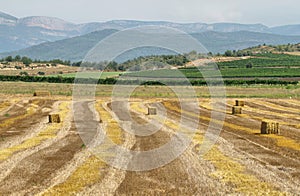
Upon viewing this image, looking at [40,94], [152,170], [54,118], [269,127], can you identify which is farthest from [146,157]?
[40,94]

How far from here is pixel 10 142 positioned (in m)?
26.8

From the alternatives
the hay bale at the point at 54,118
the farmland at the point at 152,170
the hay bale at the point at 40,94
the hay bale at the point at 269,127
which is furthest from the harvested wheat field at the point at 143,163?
the hay bale at the point at 40,94

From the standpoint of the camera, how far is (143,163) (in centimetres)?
2050

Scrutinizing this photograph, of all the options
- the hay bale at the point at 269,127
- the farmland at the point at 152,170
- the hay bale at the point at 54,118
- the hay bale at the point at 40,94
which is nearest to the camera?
the farmland at the point at 152,170

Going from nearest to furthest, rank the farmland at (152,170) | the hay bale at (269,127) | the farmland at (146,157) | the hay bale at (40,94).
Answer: the farmland at (152,170), the farmland at (146,157), the hay bale at (269,127), the hay bale at (40,94)

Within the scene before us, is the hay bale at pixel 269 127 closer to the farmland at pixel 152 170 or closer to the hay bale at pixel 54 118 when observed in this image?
the farmland at pixel 152 170

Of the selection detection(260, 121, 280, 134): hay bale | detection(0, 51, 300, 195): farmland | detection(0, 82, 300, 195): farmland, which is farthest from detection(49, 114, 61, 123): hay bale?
detection(260, 121, 280, 134): hay bale

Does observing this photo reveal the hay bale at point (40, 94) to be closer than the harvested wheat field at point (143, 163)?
No

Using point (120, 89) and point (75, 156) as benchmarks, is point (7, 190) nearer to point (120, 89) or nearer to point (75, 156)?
point (75, 156)

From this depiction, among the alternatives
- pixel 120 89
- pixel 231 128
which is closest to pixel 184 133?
pixel 231 128

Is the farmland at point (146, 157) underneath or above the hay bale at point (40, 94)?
above

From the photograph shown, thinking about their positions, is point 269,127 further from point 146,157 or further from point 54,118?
point 54,118

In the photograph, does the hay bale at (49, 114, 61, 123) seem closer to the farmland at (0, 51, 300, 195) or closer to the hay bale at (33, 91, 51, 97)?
the farmland at (0, 51, 300, 195)

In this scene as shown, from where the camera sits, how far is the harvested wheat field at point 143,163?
16.1 metres
